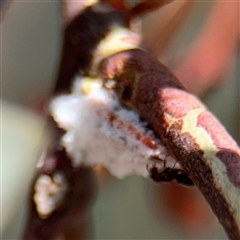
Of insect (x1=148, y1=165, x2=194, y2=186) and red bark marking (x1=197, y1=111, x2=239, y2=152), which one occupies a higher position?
red bark marking (x1=197, y1=111, x2=239, y2=152)

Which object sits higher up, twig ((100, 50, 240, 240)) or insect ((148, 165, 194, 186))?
twig ((100, 50, 240, 240))

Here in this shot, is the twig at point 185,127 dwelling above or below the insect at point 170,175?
above

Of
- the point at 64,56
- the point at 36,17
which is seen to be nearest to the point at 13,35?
the point at 36,17

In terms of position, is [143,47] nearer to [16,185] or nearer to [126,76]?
[126,76]

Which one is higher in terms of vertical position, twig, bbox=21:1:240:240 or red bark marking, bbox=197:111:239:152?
red bark marking, bbox=197:111:239:152
